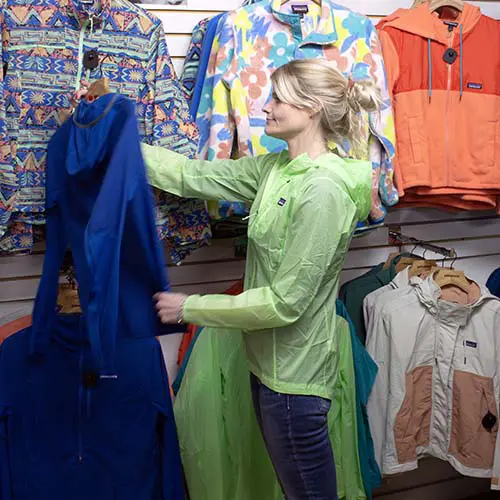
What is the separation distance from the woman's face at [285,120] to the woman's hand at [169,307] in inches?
20.3

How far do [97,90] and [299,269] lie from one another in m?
0.69

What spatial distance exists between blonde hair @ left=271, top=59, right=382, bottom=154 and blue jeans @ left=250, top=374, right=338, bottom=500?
722mm

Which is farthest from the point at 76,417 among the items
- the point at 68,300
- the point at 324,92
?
the point at 324,92

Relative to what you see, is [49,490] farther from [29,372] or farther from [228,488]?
[228,488]

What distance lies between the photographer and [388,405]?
254 cm

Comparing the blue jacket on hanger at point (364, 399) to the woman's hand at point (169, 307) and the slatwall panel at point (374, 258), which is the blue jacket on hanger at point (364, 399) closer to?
the slatwall panel at point (374, 258)

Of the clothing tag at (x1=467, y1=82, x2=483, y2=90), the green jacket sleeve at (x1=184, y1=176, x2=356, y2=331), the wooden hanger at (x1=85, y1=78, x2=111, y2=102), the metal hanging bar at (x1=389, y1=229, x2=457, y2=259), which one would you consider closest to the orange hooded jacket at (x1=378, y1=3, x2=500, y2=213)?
the clothing tag at (x1=467, y1=82, x2=483, y2=90)

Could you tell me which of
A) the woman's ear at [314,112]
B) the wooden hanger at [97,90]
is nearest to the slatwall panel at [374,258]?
the wooden hanger at [97,90]

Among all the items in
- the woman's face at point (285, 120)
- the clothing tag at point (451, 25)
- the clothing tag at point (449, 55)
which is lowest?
the woman's face at point (285, 120)

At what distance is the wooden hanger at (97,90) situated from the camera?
1.77 metres

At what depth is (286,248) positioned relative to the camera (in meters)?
1.74

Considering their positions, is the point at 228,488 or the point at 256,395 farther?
the point at 228,488

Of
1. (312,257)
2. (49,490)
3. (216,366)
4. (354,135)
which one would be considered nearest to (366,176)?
(354,135)

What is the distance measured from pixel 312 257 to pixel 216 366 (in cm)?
71
